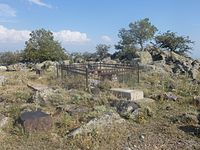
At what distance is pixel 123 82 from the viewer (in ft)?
41.7

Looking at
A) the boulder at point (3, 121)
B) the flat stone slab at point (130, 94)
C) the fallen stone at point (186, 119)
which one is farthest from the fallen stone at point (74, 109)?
the fallen stone at point (186, 119)

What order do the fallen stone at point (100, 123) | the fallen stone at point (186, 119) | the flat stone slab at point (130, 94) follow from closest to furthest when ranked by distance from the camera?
the fallen stone at point (100, 123) < the fallen stone at point (186, 119) < the flat stone slab at point (130, 94)

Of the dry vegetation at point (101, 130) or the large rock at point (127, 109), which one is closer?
the dry vegetation at point (101, 130)

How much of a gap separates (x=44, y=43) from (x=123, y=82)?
23.0 metres

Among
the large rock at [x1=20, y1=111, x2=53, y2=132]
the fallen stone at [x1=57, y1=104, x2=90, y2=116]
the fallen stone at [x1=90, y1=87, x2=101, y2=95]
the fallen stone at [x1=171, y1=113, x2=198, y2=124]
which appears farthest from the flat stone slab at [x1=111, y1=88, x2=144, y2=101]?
the large rock at [x1=20, y1=111, x2=53, y2=132]

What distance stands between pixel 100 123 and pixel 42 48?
27865 millimetres

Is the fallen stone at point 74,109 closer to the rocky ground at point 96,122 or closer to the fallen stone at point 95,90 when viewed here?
the rocky ground at point 96,122

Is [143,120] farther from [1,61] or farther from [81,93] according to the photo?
[1,61]

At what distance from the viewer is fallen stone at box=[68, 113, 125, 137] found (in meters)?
6.40

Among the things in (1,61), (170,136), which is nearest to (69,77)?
(170,136)

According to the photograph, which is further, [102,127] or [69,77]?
[69,77]

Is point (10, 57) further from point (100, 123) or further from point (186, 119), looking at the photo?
point (186, 119)

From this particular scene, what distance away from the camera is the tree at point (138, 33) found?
30453 millimetres

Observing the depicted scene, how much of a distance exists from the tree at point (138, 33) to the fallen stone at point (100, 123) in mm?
23435
